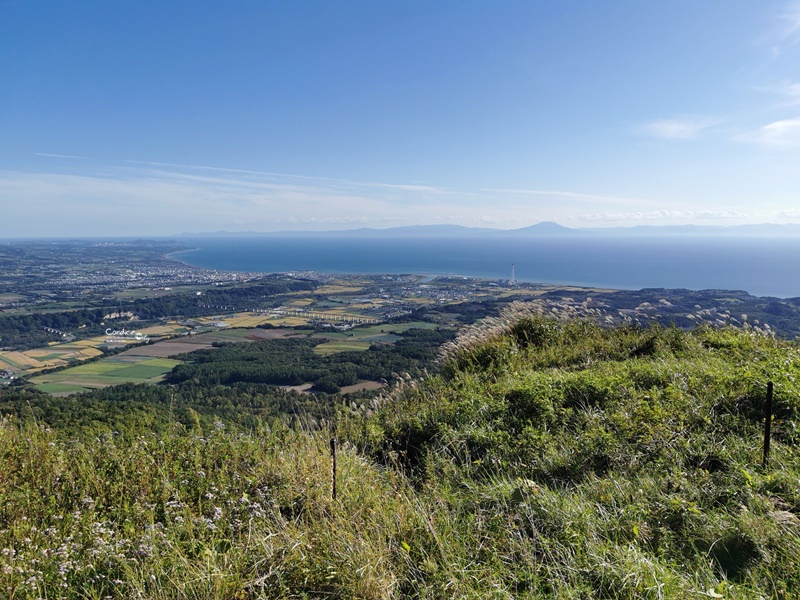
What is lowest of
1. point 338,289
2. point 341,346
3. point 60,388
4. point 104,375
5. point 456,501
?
point 104,375

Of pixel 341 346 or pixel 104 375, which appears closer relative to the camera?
pixel 104 375

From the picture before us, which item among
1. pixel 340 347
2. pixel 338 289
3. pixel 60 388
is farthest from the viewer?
pixel 338 289

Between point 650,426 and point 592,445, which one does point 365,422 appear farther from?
point 650,426

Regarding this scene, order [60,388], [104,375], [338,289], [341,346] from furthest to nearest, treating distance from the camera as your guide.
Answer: [338,289], [341,346], [104,375], [60,388]

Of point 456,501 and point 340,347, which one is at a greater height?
point 456,501

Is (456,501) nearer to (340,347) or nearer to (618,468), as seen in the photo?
(618,468)

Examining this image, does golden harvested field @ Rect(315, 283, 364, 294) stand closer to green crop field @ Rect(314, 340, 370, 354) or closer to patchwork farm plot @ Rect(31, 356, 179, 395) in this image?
green crop field @ Rect(314, 340, 370, 354)

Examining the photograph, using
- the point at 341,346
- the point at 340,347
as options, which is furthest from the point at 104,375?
the point at 341,346

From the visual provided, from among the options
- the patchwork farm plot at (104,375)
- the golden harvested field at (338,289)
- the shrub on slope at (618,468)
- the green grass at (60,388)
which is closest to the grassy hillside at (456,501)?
the shrub on slope at (618,468)

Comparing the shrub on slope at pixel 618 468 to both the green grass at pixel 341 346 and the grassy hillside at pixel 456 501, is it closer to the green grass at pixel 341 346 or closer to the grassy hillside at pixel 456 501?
the grassy hillside at pixel 456 501
